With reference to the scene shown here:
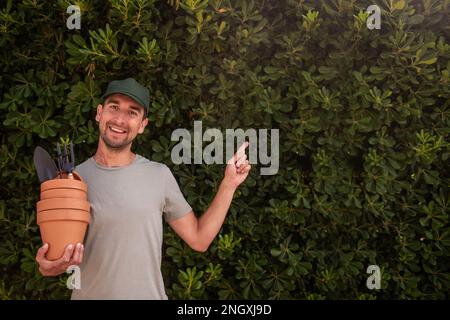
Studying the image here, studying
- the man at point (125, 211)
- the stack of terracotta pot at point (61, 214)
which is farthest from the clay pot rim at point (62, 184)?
the man at point (125, 211)

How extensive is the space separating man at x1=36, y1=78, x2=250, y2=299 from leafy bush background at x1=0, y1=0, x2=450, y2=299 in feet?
1.68

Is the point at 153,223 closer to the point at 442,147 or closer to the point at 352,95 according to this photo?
the point at 352,95

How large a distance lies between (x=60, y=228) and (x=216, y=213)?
74 cm

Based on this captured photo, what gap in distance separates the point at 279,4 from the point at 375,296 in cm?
176

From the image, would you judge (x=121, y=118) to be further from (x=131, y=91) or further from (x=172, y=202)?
(x=172, y=202)

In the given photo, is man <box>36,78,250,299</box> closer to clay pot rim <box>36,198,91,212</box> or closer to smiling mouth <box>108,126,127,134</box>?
smiling mouth <box>108,126,127,134</box>

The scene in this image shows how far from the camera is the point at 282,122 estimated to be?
3164 mm

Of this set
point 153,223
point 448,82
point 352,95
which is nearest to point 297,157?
point 352,95

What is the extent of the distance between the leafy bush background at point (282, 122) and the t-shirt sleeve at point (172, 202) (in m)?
0.42

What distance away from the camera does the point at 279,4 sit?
3293 mm

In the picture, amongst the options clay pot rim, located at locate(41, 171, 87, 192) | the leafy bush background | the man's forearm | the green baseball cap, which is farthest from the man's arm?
clay pot rim, located at locate(41, 171, 87, 192)

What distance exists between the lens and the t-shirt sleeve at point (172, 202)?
2658 millimetres

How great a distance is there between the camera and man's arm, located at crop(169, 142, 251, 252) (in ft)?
8.57

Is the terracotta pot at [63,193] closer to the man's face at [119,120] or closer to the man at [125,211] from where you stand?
the man at [125,211]
